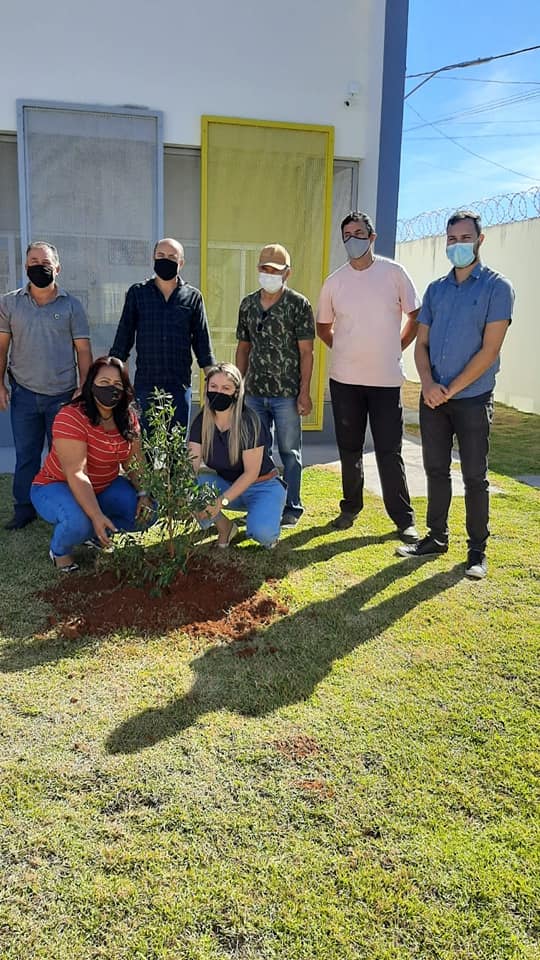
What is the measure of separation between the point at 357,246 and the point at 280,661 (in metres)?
2.82

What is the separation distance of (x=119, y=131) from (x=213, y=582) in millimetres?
5564

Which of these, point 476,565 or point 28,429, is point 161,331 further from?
point 476,565

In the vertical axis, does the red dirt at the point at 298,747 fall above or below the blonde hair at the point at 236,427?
below

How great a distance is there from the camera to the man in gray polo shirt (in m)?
5.14

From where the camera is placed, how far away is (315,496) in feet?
21.1

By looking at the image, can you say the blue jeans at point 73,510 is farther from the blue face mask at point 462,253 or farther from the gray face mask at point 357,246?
the blue face mask at point 462,253

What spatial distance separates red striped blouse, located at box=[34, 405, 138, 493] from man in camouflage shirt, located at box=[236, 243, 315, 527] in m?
1.14

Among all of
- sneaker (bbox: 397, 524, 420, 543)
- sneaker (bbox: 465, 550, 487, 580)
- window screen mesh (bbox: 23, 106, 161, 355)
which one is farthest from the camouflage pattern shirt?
window screen mesh (bbox: 23, 106, 161, 355)

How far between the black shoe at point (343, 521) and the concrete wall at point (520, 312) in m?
7.99

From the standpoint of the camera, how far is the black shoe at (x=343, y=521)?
5520 millimetres

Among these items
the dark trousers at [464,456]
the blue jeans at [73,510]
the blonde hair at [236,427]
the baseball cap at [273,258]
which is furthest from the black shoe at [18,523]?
the dark trousers at [464,456]

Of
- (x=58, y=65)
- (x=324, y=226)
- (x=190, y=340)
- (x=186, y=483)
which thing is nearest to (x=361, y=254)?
(x=190, y=340)

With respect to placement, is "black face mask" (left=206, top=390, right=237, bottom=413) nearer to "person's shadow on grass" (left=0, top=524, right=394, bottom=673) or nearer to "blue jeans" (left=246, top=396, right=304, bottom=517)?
"blue jeans" (left=246, top=396, right=304, bottom=517)

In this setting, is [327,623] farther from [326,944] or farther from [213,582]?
[326,944]
